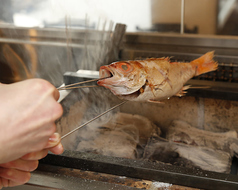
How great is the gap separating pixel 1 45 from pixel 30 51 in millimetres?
410

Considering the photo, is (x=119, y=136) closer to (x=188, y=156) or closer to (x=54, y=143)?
(x=188, y=156)

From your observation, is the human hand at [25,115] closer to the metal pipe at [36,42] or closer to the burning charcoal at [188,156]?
the burning charcoal at [188,156]

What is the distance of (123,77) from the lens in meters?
1.16

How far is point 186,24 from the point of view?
271 cm

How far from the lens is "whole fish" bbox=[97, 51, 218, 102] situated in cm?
116

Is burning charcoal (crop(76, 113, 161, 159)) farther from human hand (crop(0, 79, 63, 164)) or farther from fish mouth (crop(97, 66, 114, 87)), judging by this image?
human hand (crop(0, 79, 63, 164))

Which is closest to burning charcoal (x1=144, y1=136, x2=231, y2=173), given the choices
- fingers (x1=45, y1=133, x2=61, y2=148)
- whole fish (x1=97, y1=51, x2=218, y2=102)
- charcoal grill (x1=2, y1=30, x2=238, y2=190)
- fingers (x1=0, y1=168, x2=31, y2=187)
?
charcoal grill (x1=2, y1=30, x2=238, y2=190)

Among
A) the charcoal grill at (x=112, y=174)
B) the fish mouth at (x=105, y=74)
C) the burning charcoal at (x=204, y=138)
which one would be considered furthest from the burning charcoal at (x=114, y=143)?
the fish mouth at (x=105, y=74)

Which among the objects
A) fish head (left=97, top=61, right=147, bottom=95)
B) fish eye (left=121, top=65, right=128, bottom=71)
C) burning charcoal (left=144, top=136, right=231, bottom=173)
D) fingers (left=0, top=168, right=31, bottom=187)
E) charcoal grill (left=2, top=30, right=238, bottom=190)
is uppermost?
fish eye (left=121, top=65, right=128, bottom=71)

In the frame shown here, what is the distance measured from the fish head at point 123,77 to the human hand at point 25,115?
0.56m

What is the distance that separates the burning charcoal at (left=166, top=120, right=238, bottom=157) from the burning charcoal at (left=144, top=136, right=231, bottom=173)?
0.36 ft

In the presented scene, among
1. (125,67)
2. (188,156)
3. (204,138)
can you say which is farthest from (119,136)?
(125,67)

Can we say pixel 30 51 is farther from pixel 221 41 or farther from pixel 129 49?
pixel 221 41

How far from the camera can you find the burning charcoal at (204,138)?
191cm
